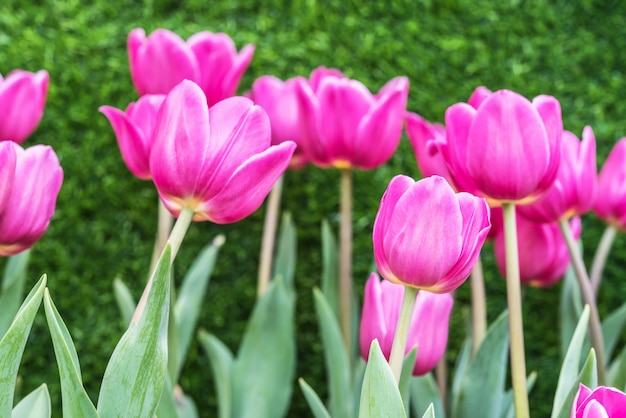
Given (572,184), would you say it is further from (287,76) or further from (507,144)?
(287,76)

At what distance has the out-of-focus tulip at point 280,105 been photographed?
2.60 ft

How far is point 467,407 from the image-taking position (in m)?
0.67

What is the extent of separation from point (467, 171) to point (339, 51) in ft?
1.59

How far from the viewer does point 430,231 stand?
0.44m

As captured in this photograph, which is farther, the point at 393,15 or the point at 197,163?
the point at 393,15

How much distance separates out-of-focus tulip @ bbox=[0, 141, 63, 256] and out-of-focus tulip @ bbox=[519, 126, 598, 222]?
38 cm

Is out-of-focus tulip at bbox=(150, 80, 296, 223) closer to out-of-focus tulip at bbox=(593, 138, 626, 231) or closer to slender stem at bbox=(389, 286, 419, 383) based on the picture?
slender stem at bbox=(389, 286, 419, 383)

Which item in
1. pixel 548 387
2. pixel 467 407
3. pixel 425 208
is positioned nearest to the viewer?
pixel 425 208

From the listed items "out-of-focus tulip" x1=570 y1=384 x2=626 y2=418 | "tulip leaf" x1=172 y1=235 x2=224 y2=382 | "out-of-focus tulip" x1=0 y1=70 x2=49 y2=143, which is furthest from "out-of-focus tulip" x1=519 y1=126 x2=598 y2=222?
"out-of-focus tulip" x1=0 y1=70 x2=49 y2=143

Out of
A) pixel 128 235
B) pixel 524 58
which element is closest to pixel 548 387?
pixel 524 58

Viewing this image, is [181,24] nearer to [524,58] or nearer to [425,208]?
[524,58]

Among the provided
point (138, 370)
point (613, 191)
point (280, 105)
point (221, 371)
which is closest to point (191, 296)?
point (221, 371)

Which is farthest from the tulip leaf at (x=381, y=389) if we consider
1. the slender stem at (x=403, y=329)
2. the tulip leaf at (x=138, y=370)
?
the tulip leaf at (x=138, y=370)

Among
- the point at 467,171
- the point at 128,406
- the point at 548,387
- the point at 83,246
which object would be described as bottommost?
the point at 548,387
